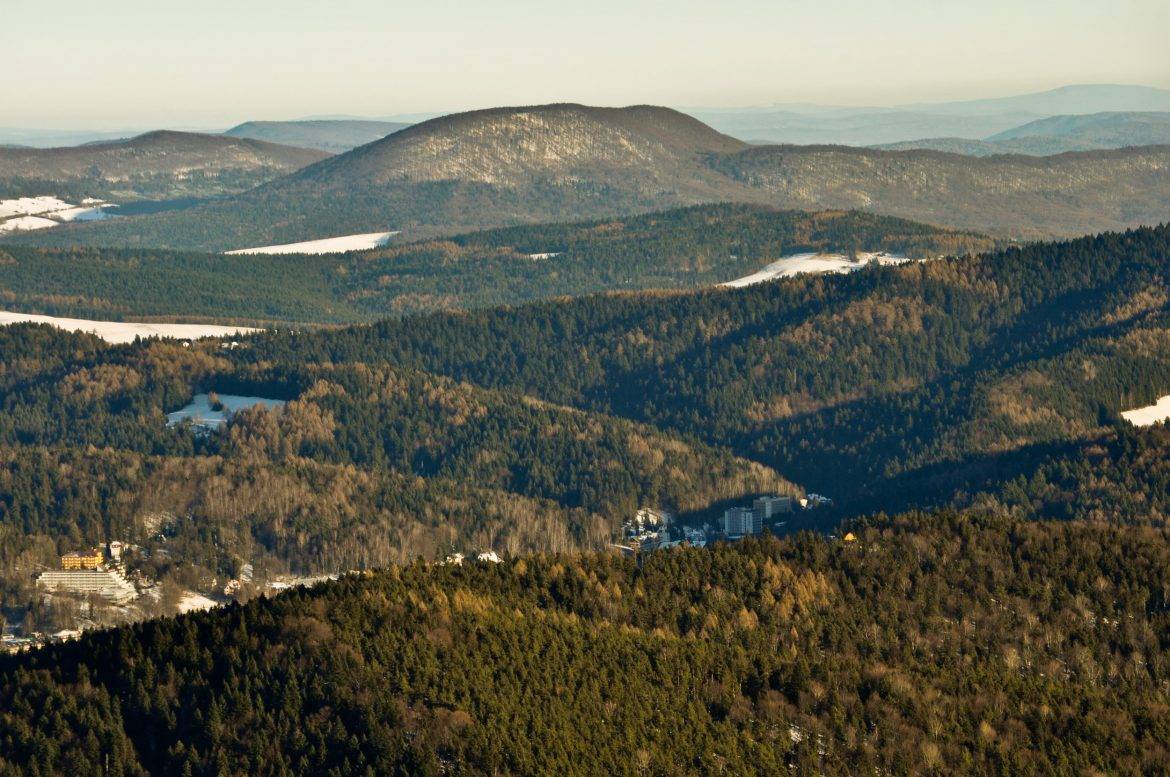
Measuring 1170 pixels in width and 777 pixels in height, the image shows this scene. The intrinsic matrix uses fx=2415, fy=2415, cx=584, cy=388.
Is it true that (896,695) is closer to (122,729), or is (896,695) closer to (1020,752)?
(1020,752)

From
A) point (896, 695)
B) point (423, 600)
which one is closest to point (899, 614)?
point (896, 695)

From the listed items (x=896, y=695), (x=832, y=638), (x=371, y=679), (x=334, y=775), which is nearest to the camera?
(x=334, y=775)

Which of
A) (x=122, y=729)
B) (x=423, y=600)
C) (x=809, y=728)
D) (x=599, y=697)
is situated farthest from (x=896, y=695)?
(x=122, y=729)

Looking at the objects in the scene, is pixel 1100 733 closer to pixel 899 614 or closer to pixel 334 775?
pixel 899 614

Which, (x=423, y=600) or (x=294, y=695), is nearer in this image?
(x=294, y=695)

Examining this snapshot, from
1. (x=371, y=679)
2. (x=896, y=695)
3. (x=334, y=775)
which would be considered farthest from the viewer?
(x=896, y=695)

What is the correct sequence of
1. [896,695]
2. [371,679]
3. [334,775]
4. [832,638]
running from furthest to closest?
[832,638] → [896,695] → [371,679] → [334,775]
